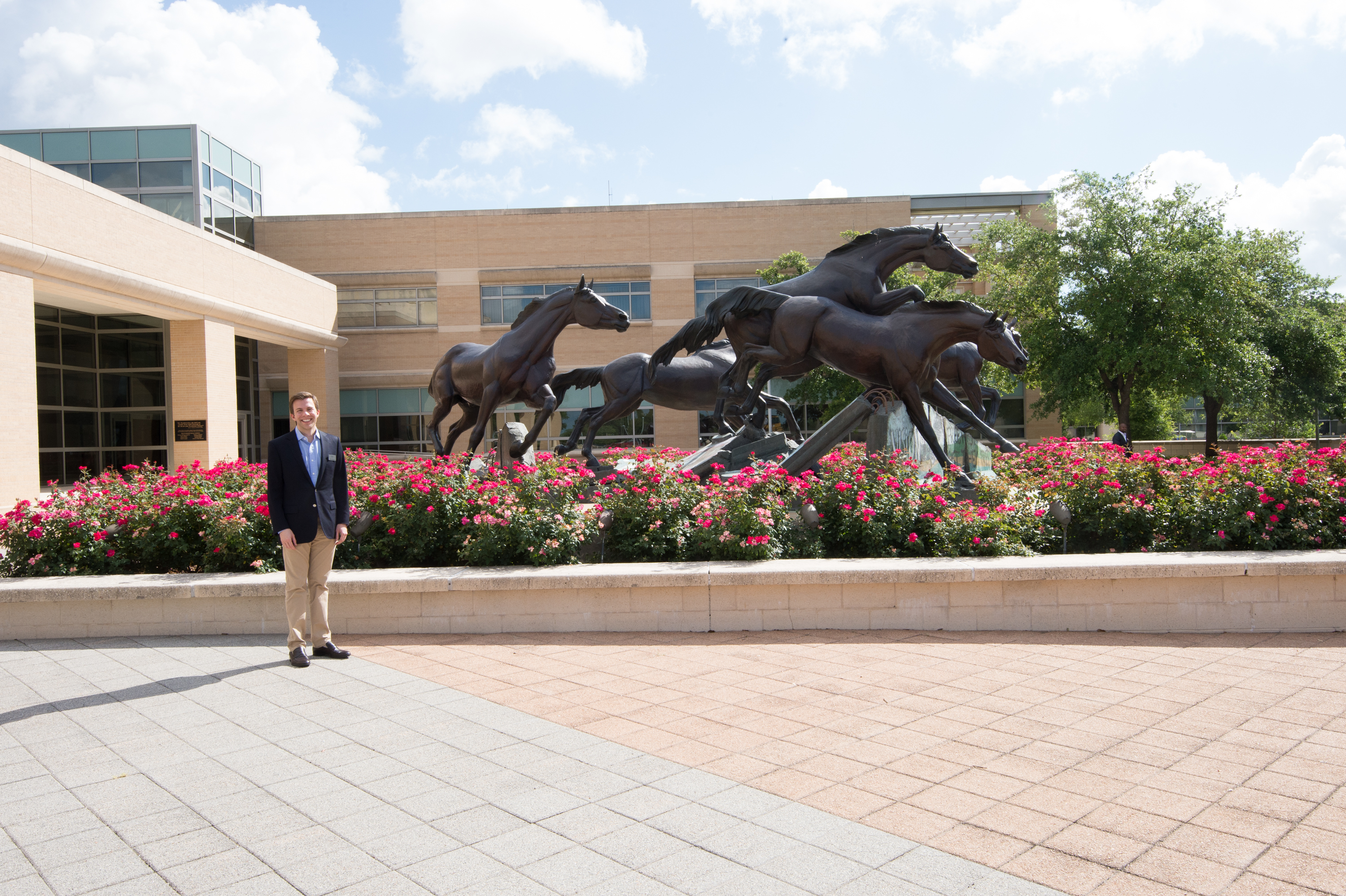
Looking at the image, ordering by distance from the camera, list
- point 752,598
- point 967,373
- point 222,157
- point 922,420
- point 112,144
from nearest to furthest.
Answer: point 752,598, point 922,420, point 967,373, point 112,144, point 222,157

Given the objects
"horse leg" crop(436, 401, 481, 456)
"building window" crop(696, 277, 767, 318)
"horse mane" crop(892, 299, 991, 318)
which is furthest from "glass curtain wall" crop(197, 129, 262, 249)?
"horse mane" crop(892, 299, 991, 318)

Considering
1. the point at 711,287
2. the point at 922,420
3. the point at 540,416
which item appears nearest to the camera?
the point at 922,420

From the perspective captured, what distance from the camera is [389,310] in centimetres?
3859

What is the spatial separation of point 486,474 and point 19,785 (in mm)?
4657

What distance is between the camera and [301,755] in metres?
4.05

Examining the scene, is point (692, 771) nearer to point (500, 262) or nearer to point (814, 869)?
point (814, 869)

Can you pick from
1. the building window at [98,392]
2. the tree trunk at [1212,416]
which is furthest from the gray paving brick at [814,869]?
the tree trunk at [1212,416]

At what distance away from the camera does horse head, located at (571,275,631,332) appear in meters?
12.5

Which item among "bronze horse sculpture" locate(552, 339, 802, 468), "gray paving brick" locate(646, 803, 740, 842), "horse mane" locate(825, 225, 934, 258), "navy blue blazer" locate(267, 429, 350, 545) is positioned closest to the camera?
"gray paving brick" locate(646, 803, 740, 842)

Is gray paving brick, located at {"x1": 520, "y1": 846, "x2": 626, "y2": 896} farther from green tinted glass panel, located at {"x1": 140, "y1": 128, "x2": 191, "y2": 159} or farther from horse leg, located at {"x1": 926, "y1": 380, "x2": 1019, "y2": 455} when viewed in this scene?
green tinted glass panel, located at {"x1": 140, "y1": 128, "x2": 191, "y2": 159}

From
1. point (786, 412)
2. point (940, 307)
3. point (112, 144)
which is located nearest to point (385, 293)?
point (112, 144)

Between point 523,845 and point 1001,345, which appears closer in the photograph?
point 523,845

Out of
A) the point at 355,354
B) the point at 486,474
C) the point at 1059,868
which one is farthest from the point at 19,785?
the point at 355,354

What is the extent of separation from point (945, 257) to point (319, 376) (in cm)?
2924
